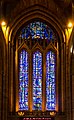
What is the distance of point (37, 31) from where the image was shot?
155ft

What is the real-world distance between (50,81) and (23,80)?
6.75 feet

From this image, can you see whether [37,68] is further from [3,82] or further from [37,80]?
[3,82]

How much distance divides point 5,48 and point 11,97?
365 centimetres

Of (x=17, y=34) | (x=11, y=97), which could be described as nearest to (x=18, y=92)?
(x=11, y=97)

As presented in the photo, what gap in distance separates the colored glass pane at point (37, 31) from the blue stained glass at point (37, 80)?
1.38m

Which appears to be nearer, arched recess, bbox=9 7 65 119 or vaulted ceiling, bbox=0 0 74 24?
vaulted ceiling, bbox=0 0 74 24

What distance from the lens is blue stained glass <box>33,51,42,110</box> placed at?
150 ft

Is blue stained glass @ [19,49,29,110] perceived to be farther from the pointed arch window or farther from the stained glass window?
the stained glass window

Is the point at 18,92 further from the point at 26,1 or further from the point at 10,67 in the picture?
the point at 26,1

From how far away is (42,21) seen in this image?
46719 mm

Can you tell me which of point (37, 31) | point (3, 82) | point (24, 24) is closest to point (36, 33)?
point (37, 31)

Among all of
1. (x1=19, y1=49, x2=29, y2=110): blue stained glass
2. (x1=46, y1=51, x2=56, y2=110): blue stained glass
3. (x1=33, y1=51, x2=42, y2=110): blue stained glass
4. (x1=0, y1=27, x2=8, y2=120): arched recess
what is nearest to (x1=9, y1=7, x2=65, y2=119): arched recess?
(x1=19, y1=49, x2=29, y2=110): blue stained glass

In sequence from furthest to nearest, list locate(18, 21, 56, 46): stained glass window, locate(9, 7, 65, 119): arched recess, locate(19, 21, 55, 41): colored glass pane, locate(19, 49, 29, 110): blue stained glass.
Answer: locate(19, 21, 55, 41): colored glass pane < locate(18, 21, 56, 46): stained glass window < locate(19, 49, 29, 110): blue stained glass < locate(9, 7, 65, 119): arched recess

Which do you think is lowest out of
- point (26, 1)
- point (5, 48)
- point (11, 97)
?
point (11, 97)
